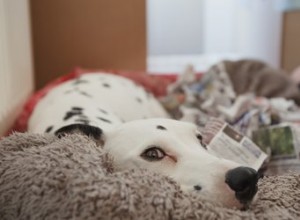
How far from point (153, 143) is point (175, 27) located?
10.7ft

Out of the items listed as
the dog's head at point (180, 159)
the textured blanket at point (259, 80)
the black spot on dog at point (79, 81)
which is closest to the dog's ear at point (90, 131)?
the dog's head at point (180, 159)

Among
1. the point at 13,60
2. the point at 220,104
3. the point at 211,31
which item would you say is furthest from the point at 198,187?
the point at 211,31

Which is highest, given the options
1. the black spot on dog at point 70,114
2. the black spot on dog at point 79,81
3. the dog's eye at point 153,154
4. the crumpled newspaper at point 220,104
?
the dog's eye at point 153,154

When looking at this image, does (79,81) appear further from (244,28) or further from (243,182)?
(244,28)

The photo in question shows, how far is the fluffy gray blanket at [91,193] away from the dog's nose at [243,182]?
0.03m

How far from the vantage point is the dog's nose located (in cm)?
90

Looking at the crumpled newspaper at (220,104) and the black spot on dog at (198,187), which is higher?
the black spot on dog at (198,187)

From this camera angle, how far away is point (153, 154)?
1.10m

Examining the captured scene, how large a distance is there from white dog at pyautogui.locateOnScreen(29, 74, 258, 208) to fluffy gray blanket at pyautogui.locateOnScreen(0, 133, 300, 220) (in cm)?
5

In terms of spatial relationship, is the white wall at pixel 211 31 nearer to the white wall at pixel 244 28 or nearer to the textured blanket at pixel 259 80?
the white wall at pixel 244 28

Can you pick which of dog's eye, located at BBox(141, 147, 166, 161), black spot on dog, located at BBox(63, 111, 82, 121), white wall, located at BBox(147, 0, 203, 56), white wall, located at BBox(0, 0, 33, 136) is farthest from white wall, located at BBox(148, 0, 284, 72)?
dog's eye, located at BBox(141, 147, 166, 161)

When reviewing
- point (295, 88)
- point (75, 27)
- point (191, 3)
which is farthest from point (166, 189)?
point (191, 3)

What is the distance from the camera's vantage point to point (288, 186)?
3.41 ft

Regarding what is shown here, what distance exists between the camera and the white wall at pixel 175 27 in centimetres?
418
